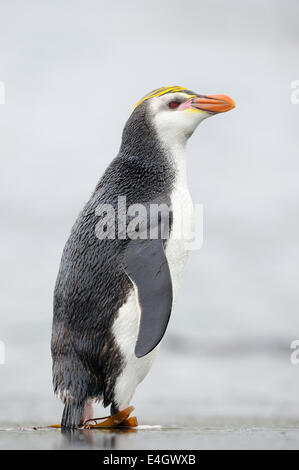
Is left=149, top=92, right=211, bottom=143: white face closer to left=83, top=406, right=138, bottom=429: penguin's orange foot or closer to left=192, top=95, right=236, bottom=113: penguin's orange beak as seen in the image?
left=192, top=95, right=236, bottom=113: penguin's orange beak

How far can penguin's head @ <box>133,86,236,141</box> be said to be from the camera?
132 inches

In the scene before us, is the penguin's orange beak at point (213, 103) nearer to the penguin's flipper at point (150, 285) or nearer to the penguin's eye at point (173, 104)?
the penguin's eye at point (173, 104)

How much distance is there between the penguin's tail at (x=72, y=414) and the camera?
2820 millimetres

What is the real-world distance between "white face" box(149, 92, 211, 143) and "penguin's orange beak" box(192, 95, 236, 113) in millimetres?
22

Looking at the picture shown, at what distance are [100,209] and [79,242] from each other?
199 mm

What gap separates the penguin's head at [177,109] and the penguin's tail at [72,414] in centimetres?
139

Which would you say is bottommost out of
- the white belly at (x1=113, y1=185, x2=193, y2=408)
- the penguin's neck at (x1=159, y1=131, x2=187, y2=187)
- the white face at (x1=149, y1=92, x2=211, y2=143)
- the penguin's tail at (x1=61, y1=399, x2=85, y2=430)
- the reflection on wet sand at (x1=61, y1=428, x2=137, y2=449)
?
the reflection on wet sand at (x1=61, y1=428, x2=137, y2=449)

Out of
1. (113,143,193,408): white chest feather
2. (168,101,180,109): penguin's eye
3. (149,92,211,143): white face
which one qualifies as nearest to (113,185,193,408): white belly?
(113,143,193,408): white chest feather

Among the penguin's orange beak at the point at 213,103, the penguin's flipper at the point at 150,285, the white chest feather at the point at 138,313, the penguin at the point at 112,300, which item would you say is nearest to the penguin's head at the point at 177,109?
the penguin's orange beak at the point at 213,103

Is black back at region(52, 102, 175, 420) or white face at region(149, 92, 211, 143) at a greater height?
white face at region(149, 92, 211, 143)

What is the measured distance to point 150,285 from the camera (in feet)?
9.43

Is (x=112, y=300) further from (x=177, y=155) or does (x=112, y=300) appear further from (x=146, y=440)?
(x=177, y=155)

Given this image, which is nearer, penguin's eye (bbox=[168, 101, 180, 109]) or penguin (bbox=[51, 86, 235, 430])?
penguin (bbox=[51, 86, 235, 430])
